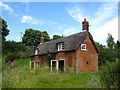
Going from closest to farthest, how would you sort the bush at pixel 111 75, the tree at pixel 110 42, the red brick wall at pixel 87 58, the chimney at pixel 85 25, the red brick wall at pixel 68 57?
the bush at pixel 111 75 → the red brick wall at pixel 87 58 → the red brick wall at pixel 68 57 → the chimney at pixel 85 25 → the tree at pixel 110 42

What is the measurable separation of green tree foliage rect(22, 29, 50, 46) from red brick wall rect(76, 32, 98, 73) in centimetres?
3484

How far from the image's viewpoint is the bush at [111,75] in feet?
20.5

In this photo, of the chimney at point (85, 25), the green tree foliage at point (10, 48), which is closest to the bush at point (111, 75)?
the chimney at point (85, 25)

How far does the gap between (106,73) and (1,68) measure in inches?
194

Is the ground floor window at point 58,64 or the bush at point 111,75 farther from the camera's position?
the ground floor window at point 58,64

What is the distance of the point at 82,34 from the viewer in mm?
25094

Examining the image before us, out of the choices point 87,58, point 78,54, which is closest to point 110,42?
point 87,58

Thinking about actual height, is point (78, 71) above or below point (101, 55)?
below

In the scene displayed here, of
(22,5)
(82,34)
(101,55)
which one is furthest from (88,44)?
(22,5)

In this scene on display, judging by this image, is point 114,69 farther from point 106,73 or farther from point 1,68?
point 1,68

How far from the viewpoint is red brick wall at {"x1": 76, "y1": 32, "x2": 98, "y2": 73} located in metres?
23.5

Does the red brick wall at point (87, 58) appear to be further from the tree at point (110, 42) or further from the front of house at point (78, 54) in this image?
the tree at point (110, 42)

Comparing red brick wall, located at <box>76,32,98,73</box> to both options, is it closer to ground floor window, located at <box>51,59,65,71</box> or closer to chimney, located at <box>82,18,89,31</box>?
chimney, located at <box>82,18,89,31</box>

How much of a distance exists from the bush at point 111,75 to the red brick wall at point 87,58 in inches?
651
